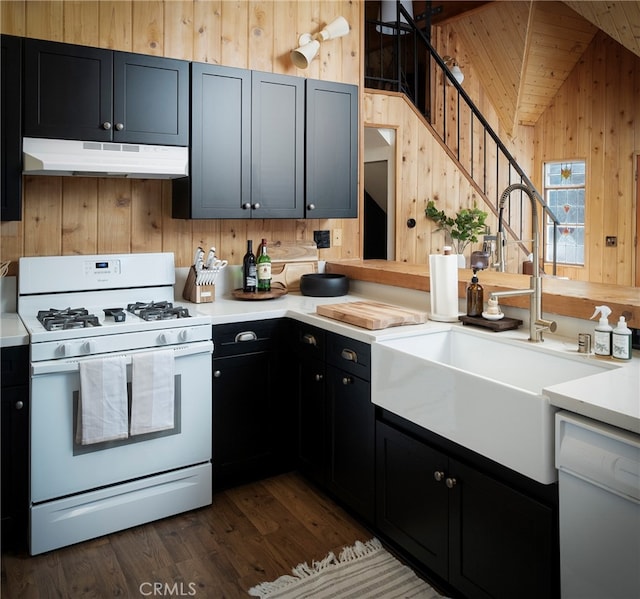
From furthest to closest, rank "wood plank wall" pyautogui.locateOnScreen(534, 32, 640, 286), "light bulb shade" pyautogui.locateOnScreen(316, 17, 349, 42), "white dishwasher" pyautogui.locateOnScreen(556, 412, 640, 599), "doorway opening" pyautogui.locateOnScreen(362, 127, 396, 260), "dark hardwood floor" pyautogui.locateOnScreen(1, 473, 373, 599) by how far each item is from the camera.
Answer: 1. "wood plank wall" pyautogui.locateOnScreen(534, 32, 640, 286)
2. "doorway opening" pyautogui.locateOnScreen(362, 127, 396, 260)
3. "light bulb shade" pyautogui.locateOnScreen(316, 17, 349, 42)
4. "dark hardwood floor" pyautogui.locateOnScreen(1, 473, 373, 599)
5. "white dishwasher" pyautogui.locateOnScreen(556, 412, 640, 599)

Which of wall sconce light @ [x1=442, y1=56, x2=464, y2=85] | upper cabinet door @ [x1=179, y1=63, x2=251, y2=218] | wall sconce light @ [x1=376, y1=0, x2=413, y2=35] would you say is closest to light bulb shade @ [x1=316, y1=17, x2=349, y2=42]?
upper cabinet door @ [x1=179, y1=63, x2=251, y2=218]

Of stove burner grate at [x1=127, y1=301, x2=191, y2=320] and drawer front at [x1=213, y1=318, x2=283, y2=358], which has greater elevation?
stove burner grate at [x1=127, y1=301, x2=191, y2=320]

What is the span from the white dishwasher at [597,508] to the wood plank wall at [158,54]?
229 cm

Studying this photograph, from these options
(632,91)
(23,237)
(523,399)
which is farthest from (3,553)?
(632,91)

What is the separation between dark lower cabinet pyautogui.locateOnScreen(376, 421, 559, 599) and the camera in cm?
172

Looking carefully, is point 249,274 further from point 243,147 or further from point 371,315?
point 371,315

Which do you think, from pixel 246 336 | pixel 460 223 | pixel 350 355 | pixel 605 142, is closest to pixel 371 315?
pixel 350 355

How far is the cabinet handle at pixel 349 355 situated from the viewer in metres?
2.54

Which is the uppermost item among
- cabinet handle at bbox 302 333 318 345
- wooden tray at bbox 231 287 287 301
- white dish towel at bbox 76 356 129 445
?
wooden tray at bbox 231 287 287 301

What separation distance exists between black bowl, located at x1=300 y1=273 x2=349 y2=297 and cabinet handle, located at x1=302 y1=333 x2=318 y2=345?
549mm

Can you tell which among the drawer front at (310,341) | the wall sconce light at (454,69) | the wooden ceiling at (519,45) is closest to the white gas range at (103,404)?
the drawer front at (310,341)

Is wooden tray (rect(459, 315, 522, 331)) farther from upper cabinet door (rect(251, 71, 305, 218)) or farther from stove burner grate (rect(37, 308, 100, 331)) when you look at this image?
stove burner grate (rect(37, 308, 100, 331))

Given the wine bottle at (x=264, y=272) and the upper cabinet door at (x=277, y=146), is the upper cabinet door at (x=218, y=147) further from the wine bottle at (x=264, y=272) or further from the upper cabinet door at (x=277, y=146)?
the wine bottle at (x=264, y=272)

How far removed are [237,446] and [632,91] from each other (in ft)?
21.0
